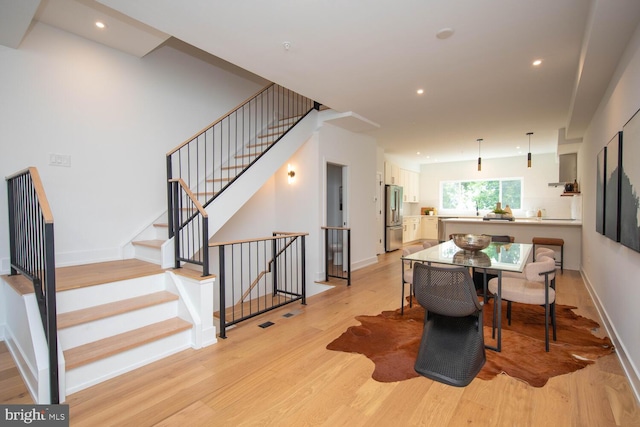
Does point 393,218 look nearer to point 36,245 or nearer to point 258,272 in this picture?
point 258,272

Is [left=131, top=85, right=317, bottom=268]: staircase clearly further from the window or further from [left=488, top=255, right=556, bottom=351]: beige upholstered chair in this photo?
the window

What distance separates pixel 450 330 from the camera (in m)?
2.58

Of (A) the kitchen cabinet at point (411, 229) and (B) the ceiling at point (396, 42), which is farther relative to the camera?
(A) the kitchen cabinet at point (411, 229)

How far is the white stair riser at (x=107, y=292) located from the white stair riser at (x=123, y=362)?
59cm

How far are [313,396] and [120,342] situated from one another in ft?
5.19

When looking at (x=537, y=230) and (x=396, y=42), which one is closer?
(x=396, y=42)

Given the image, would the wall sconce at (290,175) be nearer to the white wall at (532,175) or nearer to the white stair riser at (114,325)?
the white stair riser at (114,325)

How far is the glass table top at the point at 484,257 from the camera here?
106 inches

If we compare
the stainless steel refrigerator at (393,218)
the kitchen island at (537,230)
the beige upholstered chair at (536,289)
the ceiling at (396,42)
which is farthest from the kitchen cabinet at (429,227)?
the beige upholstered chair at (536,289)

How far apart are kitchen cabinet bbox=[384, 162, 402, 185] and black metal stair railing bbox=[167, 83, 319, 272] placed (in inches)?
131

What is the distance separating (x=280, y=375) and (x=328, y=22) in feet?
9.38

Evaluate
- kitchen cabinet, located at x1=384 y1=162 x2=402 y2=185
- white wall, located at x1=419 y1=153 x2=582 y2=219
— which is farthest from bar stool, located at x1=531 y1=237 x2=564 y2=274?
kitchen cabinet, located at x1=384 y1=162 x2=402 y2=185

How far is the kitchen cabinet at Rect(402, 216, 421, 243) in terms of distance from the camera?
9.71m

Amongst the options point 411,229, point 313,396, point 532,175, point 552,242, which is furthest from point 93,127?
point 532,175
